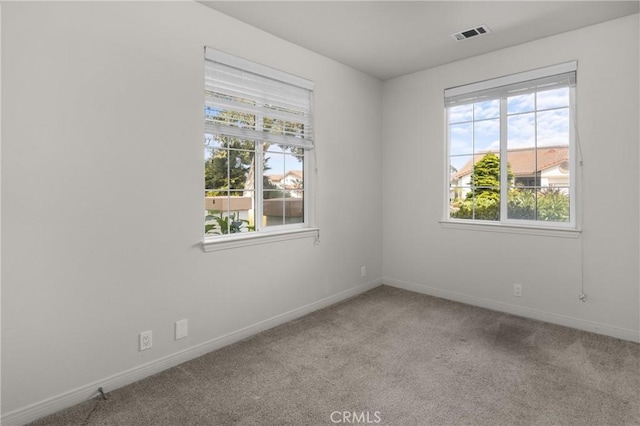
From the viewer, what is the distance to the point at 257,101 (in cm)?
301

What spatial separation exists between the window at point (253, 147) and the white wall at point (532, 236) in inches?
53.2

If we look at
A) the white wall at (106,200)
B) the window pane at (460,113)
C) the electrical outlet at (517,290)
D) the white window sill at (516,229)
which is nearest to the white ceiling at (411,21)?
the white wall at (106,200)

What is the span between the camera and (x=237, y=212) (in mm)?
3008

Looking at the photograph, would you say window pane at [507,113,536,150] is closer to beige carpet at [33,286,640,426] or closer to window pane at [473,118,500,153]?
window pane at [473,118,500,153]

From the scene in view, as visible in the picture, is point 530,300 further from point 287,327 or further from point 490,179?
point 287,327

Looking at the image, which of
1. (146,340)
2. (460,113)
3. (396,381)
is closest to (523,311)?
(396,381)

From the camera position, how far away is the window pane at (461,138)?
12.5 feet

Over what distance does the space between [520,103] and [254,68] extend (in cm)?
250

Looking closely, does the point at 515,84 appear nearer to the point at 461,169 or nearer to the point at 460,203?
the point at 461,169

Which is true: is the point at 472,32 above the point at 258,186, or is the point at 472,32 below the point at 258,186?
above

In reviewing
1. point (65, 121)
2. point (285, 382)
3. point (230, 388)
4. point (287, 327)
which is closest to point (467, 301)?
point (287, 327)

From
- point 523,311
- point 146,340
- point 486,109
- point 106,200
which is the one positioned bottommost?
point 523,311

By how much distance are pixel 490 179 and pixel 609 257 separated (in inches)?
46.8

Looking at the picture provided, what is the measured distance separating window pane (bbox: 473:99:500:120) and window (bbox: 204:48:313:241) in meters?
1.75
